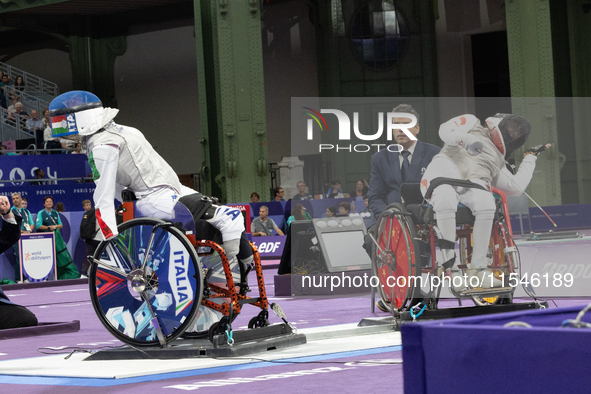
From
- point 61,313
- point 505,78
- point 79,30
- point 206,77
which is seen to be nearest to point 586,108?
point 61,313

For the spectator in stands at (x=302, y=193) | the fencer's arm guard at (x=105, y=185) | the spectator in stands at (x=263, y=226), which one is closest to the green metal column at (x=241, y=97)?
the spectator in stands at (x=263, y=226)

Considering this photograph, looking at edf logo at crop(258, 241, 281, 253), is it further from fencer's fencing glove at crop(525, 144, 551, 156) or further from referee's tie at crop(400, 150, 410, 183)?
fencer's fencing glove at crop(525, 144, 551, 156)

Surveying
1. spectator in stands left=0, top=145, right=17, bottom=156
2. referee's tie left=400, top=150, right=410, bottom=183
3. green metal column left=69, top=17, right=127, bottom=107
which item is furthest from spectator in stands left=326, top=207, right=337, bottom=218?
green metal column left=69, top=17, right=127, bottom=107

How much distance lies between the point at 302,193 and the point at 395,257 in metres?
1.73

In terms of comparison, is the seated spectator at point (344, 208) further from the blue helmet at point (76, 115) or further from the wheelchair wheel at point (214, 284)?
the blue helmet at point (76, 115)

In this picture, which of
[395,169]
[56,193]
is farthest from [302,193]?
[56,193]

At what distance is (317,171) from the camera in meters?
8.36

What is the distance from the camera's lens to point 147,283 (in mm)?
6289

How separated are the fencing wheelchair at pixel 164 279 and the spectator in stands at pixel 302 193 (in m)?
2.04

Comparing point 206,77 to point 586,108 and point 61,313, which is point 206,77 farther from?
point 586,108

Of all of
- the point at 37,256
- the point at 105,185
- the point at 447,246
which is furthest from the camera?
the point at 37,256

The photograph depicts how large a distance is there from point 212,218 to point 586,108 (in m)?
3.95

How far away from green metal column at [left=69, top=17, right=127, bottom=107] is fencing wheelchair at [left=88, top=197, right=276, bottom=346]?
80.5 feet

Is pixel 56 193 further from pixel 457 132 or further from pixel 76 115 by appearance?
pixel 457 132
